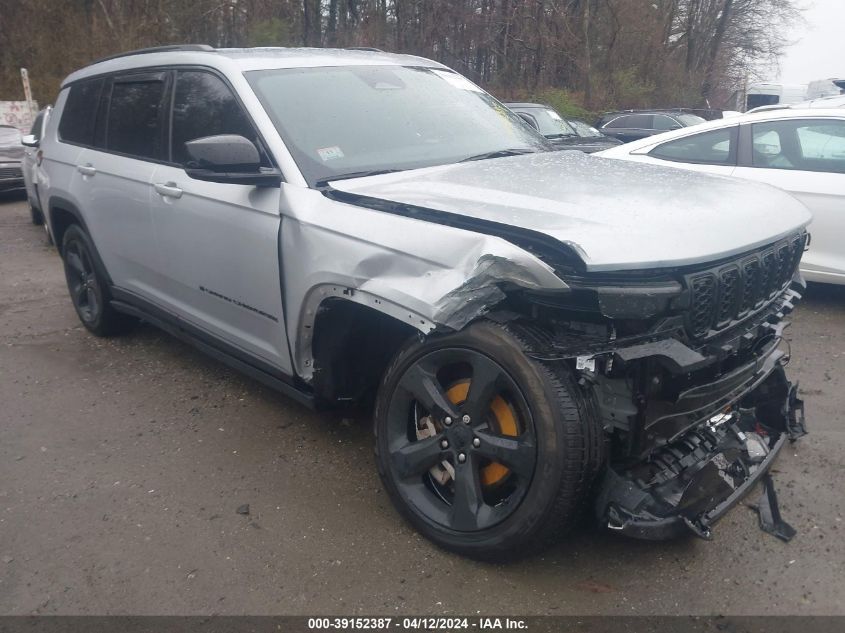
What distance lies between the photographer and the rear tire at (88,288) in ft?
17.0

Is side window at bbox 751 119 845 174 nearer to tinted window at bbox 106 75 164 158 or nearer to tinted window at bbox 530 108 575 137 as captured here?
tinted window at bbox 106 75 164 158

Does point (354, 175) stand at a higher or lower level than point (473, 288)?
higher

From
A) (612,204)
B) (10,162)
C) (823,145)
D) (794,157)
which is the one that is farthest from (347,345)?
(10,162)

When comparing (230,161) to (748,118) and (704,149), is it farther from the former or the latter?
(748,118)

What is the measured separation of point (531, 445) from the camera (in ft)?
8.41

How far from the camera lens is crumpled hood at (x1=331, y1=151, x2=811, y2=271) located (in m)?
2.40

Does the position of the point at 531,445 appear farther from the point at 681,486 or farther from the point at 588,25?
the point at 588,25

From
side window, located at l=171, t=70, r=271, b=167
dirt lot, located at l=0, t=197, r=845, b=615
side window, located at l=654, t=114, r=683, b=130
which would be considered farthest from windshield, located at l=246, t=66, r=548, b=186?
side window, located at l=654, t=114, r=683, b=130

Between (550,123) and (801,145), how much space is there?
669cm

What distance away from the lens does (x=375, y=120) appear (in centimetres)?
367

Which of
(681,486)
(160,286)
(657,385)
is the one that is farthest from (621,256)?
(160,286)

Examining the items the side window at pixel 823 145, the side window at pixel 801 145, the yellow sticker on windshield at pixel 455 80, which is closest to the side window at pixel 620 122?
the side window at pixel 801 145

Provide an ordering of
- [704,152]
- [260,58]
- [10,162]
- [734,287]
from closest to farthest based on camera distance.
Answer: [734,287] < [260,58] < [704,152] < [10,162]

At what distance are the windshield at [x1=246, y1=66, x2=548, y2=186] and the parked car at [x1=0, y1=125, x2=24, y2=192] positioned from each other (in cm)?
1179
